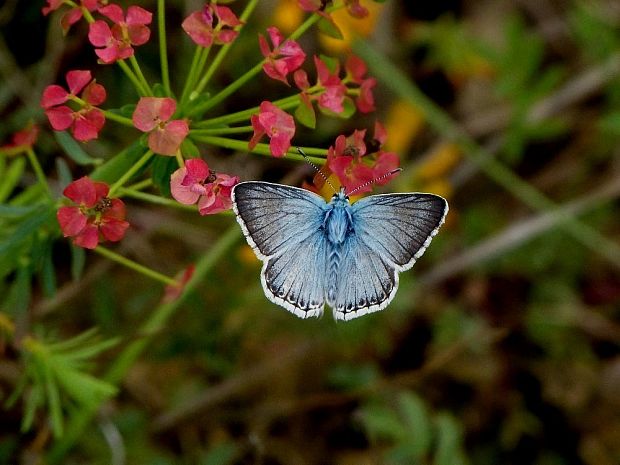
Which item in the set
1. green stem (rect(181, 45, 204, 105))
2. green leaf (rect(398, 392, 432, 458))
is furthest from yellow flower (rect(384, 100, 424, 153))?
green stem (rect(181, 45, 204, 105))

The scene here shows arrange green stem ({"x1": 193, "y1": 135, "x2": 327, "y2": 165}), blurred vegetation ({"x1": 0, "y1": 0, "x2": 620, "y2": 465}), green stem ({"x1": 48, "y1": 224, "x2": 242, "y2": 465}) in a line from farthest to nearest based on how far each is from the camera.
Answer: blurred vegetation ({"x1": 0, "y1": 0, "x2": 620, "y2": 465})
green stem ({"x1": 48, "y1": 224, "x2": 242, "y2": 465})
green stem ({"x1": 193, "y1": 135, "x2": 327, "y2": 165})

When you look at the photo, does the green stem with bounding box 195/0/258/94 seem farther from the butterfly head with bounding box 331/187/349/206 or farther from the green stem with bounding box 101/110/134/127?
the butterfly head with bounding box 331/187/349/206

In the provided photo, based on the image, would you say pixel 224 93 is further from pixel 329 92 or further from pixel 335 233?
pixel 335 233

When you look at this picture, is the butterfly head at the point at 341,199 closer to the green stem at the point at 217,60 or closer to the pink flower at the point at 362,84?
the pink flower at the point at 362,84

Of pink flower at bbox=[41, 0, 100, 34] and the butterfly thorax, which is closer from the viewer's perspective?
pink flower at bbox=[41, 0, 100, 34]

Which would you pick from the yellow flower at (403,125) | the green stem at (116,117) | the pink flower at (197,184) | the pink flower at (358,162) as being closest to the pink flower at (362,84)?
the pink flower at (358,162)

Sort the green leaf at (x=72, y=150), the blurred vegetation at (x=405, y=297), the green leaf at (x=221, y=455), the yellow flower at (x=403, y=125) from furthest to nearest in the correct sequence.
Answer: the yellow flower at (x=403, y=125) < the blurred vegetation at (x=405, y=297) < the green leaf at (x=221, y=455) < the green leaf at (x=72, y=150)
